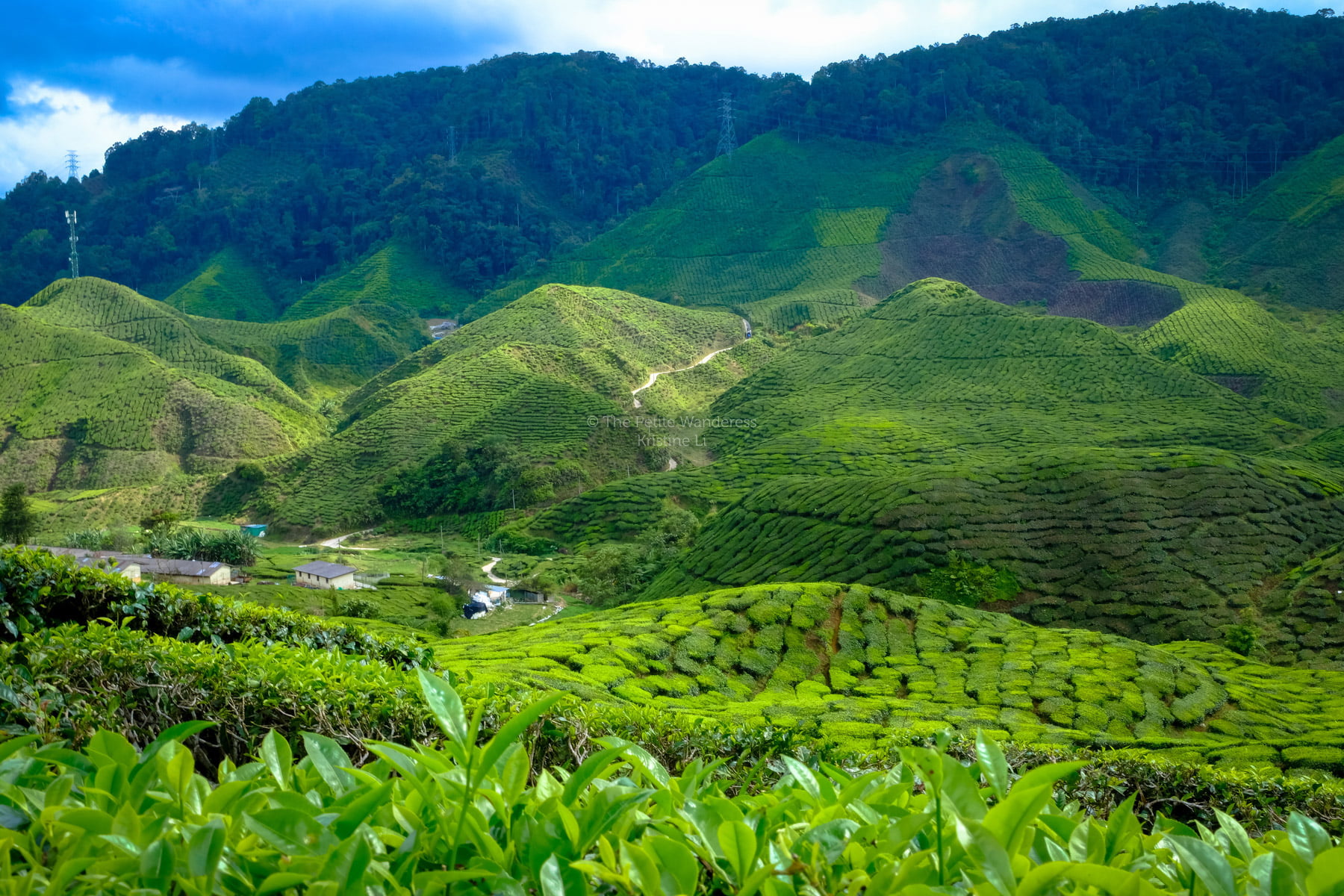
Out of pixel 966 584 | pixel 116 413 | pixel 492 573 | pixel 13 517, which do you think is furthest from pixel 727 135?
pixel 966 584

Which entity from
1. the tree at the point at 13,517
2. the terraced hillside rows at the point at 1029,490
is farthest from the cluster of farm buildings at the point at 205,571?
the terraced hillside rows at the point at 1029,490

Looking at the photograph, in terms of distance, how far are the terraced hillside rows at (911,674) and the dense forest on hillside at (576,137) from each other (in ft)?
314

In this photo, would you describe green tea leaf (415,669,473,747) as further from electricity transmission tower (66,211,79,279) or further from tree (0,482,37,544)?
electricity transmission tower (66,211,79,279)

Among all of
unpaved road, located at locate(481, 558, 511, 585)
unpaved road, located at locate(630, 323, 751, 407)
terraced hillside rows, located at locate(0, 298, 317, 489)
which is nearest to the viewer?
unpaved road, located at locate(481, 558, 511, 585)

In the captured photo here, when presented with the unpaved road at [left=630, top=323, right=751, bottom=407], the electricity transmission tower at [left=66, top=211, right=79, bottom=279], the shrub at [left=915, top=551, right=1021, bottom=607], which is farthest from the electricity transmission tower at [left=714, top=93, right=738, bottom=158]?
the shrub at [left=915, top=551, right=1021, bottom=607]

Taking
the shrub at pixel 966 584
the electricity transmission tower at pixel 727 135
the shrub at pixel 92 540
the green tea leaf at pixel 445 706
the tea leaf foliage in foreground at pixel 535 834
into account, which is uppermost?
the electricity transmission tower at pixel 727 135

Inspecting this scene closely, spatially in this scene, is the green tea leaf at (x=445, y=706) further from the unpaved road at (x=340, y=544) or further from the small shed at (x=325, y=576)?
the unpaved road at (x=340, y=544)

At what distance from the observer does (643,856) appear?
6.40ft

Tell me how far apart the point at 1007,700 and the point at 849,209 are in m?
88.1

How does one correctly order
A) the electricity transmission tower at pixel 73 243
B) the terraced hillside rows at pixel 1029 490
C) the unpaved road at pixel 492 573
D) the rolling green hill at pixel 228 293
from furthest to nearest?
the electricity transmission tower at pixel 73 243 < the rolling green hill at pixel 228 293 < the unpaved road at pixel 492 573 < the terraced hillside rows at pixel 1029 490

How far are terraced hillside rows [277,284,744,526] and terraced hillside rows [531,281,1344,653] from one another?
7.83 meters

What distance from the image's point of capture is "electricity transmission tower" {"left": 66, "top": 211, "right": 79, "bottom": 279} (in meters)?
113

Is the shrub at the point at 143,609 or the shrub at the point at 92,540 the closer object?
the shrub at the point at 143,609

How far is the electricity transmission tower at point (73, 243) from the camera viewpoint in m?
113
